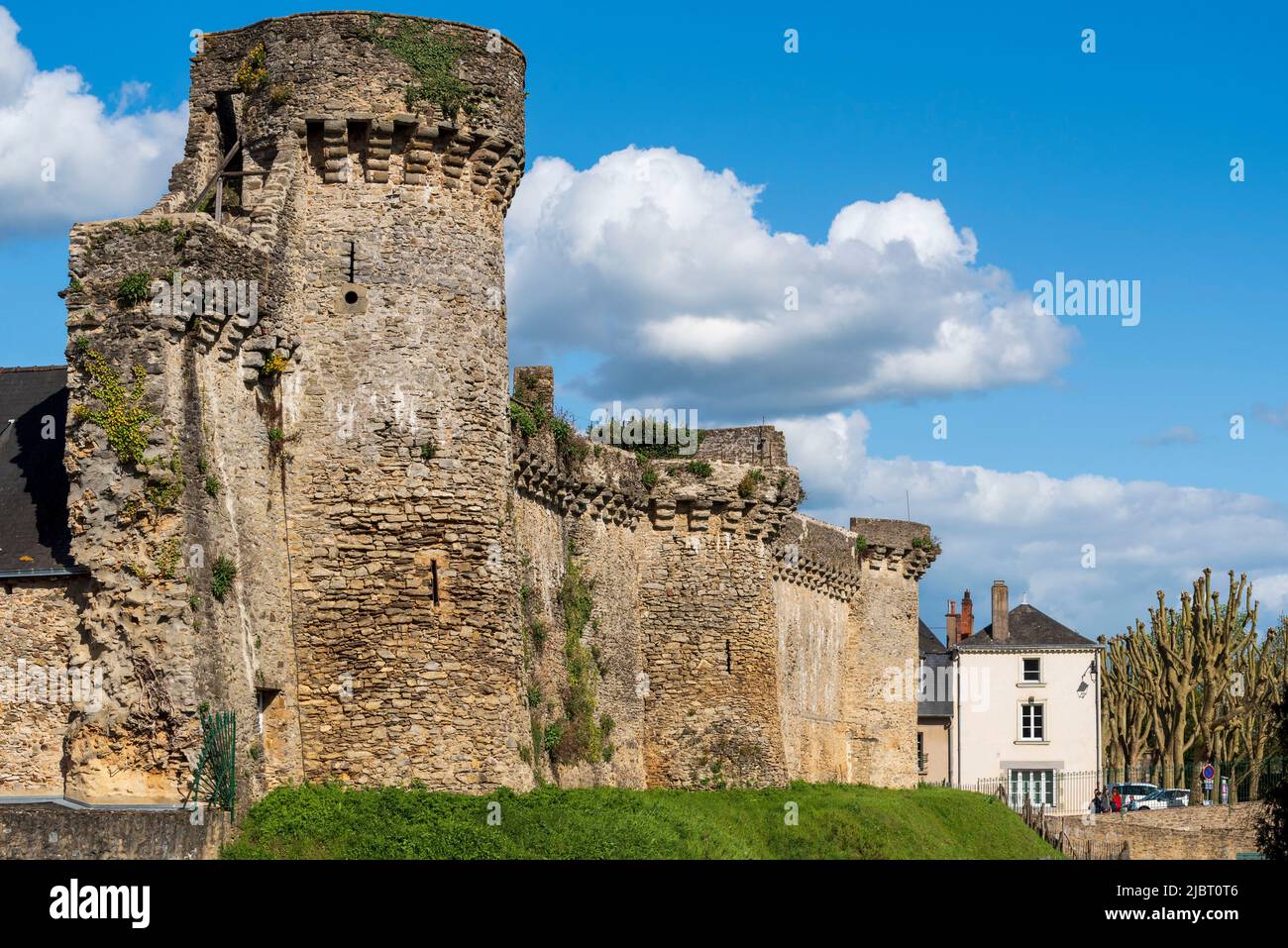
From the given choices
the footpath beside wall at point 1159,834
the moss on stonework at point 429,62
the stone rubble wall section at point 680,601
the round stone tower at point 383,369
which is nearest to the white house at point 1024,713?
the footpath beside wall at point 1159,834

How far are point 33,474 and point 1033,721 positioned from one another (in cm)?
4854

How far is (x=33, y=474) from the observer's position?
25547mm

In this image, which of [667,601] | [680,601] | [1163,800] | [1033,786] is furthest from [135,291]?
[1033,786]

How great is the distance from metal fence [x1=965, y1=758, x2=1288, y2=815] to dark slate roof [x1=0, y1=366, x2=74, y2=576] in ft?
138

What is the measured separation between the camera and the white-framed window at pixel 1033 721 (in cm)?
6725

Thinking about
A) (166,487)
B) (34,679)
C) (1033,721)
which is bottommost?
(1033,721)

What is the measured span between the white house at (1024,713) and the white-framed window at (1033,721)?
0.04m

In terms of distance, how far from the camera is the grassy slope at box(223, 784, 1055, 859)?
2227 cm

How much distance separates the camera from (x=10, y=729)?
23016mm

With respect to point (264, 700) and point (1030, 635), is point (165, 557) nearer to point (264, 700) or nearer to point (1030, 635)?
point (264, 700)

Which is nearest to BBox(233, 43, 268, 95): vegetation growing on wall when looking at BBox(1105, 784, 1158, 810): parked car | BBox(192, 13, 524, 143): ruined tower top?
BBox(192, 13, 524, 143): ruined tower top
